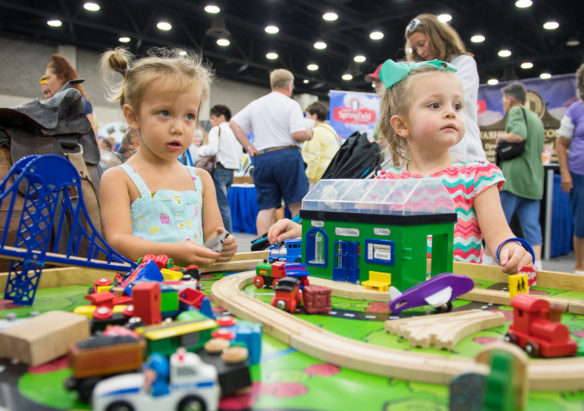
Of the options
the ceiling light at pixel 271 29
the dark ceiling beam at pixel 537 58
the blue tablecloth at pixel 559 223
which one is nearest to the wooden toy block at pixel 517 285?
the blue tablecloth at pixel 559 223

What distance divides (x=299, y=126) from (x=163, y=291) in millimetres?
2905

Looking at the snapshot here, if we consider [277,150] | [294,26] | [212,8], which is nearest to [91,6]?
[212,8]

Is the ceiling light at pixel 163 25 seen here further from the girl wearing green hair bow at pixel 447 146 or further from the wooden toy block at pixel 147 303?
the wooden toy block at pixel 147 303

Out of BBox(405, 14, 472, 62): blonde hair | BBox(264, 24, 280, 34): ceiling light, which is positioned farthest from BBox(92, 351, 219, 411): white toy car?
BBox(264, 24, 280, 34): ceiling light

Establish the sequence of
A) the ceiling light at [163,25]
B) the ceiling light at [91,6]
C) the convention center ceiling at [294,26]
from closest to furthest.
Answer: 1. the ceiling light at [91,6]
2. the convention center ceiling at [294,26]
3. the ceiling light at [163,25]

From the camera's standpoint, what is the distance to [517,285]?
822 mm

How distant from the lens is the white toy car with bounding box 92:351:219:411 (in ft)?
1.30

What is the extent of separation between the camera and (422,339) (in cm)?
59

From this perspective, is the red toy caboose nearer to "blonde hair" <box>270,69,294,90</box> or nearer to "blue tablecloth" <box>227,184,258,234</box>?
"blonde hair" <box>270,69,294,90</box>

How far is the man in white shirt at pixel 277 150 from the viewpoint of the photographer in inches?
135

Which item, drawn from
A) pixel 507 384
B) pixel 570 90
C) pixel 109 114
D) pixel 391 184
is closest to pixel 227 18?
pixel 109 114

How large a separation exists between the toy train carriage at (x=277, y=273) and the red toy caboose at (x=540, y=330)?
1.27 feet

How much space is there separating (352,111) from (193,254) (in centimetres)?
659

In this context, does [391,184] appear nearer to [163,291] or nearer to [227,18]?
[163,291]
